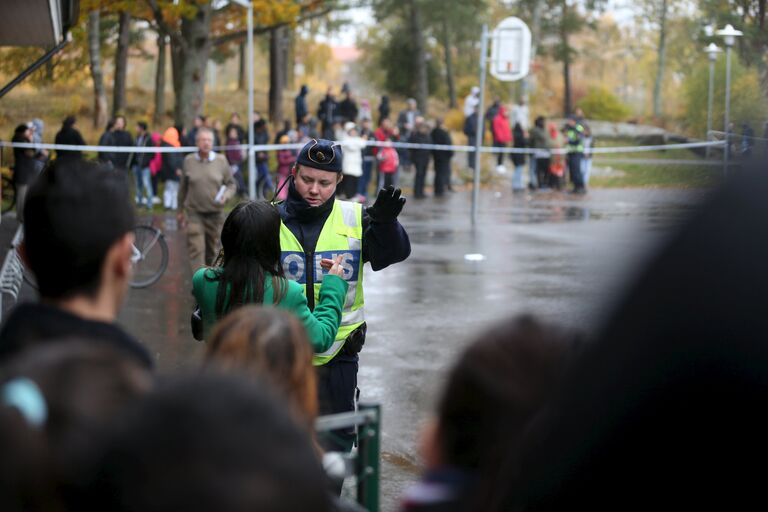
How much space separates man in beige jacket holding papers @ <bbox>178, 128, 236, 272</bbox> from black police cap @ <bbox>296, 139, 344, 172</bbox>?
657 centimetres

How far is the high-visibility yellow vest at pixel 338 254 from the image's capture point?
520 centimetres

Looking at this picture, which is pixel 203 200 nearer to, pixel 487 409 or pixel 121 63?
pixel 487 409

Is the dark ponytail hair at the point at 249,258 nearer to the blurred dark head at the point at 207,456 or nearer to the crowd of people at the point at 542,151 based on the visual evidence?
the blurred dark head at the point at 207,456

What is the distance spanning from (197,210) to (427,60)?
3892 cm

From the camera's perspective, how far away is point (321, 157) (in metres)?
5.55

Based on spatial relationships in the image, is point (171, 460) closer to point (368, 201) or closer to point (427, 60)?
point (368, 201)

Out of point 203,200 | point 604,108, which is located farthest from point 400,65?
point 203,200

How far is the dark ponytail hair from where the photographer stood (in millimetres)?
4312

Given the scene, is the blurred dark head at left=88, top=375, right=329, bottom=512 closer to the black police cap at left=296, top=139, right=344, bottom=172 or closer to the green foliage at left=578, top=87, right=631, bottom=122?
the black police cap at left=296, top=139, right=344, bottom=172

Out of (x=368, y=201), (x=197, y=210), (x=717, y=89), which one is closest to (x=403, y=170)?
(x=368, y=201)

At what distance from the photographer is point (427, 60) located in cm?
5016

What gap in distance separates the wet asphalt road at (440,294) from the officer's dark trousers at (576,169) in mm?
6334

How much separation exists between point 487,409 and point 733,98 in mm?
3100

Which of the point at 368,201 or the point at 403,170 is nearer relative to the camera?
the point at 368,201
